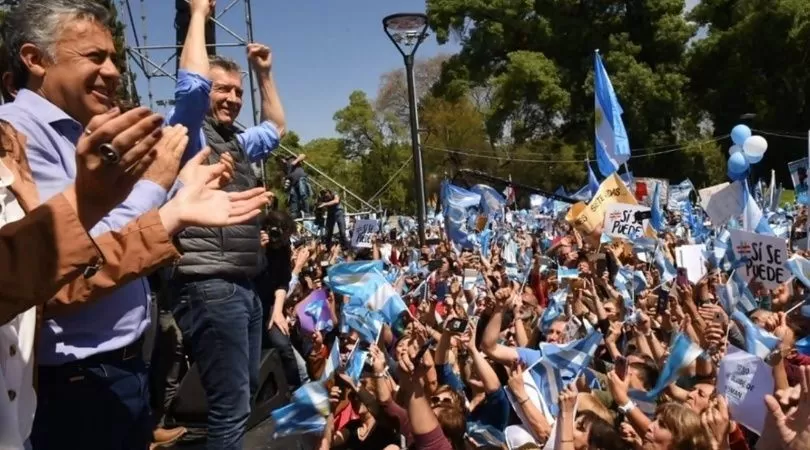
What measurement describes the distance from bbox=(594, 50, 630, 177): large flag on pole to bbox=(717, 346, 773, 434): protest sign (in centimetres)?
595

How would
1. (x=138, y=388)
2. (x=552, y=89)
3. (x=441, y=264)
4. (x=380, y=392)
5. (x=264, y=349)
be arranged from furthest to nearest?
(x=552, y=89)
(x=441, y=264)
(x=264, y=349)
(x=380, y=392)
(x=138, y=388)

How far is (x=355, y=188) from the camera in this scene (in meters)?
46.2

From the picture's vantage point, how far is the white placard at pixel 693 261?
6.54 meters

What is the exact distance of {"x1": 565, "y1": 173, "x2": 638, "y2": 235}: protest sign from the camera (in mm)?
8680

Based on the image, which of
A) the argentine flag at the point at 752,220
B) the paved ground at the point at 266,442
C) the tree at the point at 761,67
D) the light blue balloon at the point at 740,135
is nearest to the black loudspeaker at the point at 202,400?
the paved ground at the point at 266,442

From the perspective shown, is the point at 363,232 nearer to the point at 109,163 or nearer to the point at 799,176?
the point at 799,176

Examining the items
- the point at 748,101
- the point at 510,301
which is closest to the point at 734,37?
the point at 748,101

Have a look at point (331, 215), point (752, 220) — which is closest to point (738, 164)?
point (752, 220)

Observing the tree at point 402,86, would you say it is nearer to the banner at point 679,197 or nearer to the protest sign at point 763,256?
the banner at point 679,197

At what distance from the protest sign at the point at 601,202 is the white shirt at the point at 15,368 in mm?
7746

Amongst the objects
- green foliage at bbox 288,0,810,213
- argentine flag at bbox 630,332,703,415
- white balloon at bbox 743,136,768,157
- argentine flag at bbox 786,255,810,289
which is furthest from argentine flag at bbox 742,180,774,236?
green foliage at bbox 288,0,810,213

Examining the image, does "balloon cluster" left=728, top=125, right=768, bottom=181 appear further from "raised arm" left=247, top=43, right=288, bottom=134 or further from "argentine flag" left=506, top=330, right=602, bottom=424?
"raised arm" left=247, top=43, right=288, bottom=134

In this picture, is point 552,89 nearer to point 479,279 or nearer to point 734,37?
point 734,37

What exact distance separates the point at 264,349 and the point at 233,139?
284 cm
